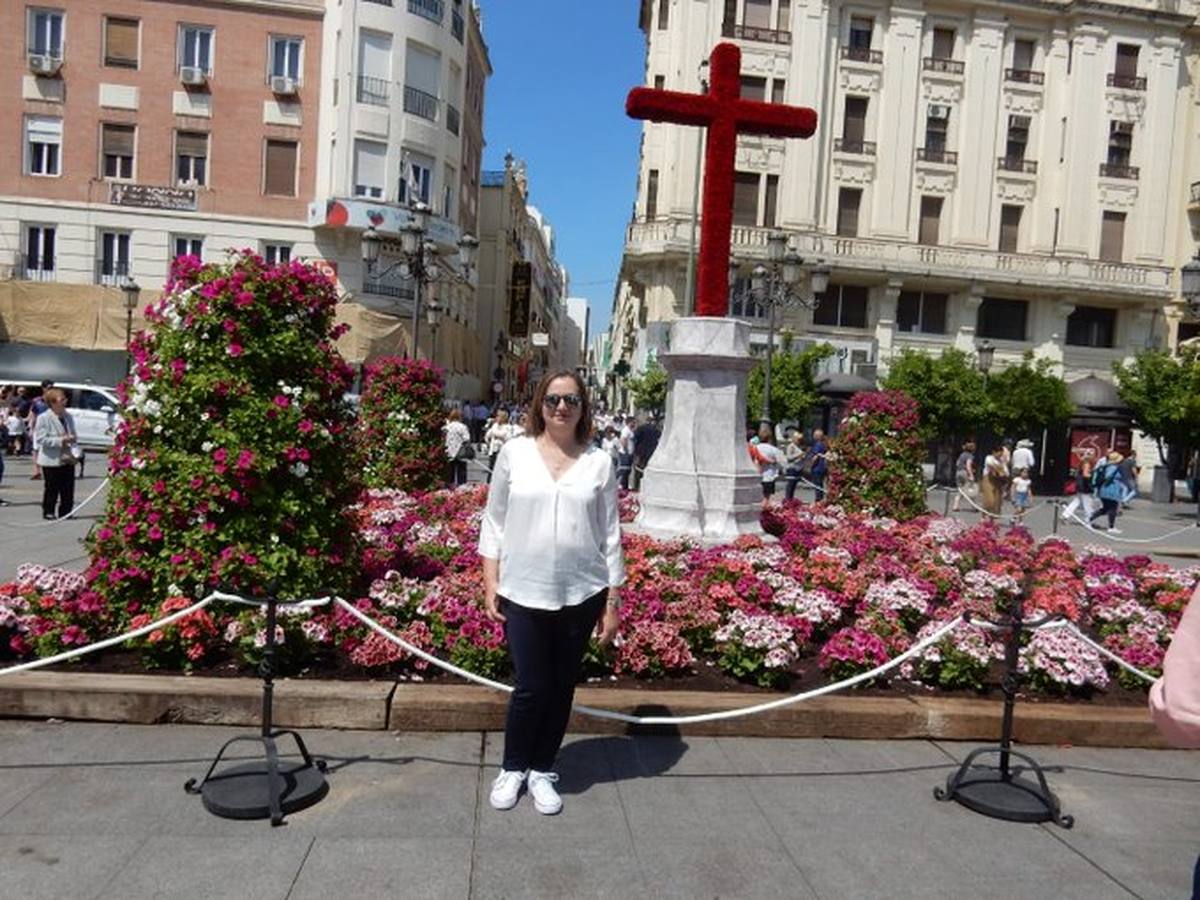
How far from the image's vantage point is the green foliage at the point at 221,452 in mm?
5398

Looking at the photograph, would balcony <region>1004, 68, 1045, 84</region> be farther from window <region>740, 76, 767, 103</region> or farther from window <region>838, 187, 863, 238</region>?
window <region>740, 76, 767, 103</region>

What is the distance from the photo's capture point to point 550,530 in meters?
3.87

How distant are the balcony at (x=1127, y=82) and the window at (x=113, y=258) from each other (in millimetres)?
35604

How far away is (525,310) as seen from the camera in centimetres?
5881

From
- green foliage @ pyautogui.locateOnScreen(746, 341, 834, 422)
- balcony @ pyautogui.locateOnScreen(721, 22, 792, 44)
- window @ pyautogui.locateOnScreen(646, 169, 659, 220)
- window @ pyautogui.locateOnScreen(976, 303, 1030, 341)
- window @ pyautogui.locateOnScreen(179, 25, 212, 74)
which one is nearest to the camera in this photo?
green foliage @ pyautogui.locateOnScreen(746, 341, 834, 422)

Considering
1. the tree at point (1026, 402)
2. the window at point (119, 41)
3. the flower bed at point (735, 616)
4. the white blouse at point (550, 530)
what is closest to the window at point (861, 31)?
the tree at point (1026, 402)

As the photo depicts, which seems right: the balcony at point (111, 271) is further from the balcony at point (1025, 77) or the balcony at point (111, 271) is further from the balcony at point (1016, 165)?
the balcony at point (1025, 77)

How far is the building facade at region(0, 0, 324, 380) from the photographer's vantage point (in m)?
29.3

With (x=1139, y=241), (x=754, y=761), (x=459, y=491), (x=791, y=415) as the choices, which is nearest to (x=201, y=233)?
(x=791, y=415)

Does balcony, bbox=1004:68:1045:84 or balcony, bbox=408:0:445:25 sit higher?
balcony, bbox=1004:68:1045:84

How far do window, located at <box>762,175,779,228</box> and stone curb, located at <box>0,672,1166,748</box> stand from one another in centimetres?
3086

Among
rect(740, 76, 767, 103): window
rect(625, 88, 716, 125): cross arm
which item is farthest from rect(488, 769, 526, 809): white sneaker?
rect(740, 76, 767, 103): window

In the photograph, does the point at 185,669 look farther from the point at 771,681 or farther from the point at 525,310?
the point at 525,310

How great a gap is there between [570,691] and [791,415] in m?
23.8
